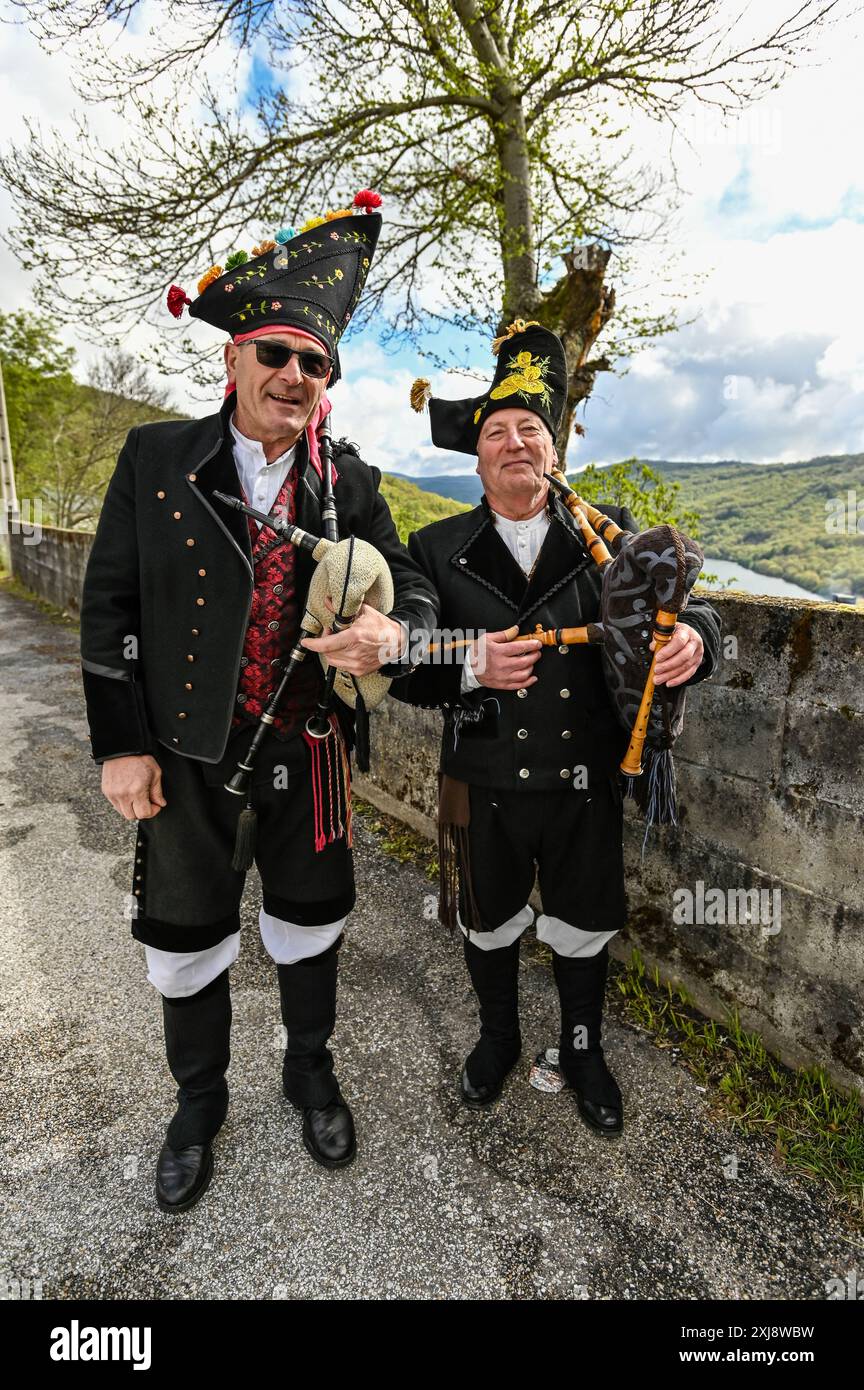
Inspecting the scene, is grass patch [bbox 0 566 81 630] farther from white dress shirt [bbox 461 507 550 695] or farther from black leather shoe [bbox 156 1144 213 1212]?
white dress shirt [bbox 461 507 550 695]

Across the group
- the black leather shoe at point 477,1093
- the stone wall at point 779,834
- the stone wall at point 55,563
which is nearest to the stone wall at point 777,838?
the stone wall at point 779,834

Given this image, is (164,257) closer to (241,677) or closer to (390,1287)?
(241,677)

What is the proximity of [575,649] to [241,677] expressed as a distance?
104 centimetres

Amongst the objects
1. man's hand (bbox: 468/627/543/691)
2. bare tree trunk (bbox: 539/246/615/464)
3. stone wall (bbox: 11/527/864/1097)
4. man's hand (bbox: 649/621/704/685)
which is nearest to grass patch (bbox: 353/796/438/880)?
stone wall (bbox: 11/527/864/1097)

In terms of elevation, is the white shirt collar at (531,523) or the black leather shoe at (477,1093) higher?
the white shirt collar at (531,523)

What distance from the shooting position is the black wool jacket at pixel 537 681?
226 centimetres

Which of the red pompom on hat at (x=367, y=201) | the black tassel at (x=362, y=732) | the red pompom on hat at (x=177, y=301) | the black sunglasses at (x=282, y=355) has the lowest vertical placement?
the black tassel at (x=362, y=732)

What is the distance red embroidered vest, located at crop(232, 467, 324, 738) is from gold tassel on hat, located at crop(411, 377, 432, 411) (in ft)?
2.16

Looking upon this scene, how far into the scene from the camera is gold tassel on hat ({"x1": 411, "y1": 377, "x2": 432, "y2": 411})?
254 cm

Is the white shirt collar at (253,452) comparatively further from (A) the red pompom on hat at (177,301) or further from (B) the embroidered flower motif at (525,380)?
(B) the embroidered flower motif at (525,380)

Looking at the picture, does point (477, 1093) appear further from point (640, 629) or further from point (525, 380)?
point (525, 380)

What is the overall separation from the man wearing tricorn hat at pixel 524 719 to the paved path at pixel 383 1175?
8.4 inches

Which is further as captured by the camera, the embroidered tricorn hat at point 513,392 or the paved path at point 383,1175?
the embroidered tricorn hat at point 513,392
